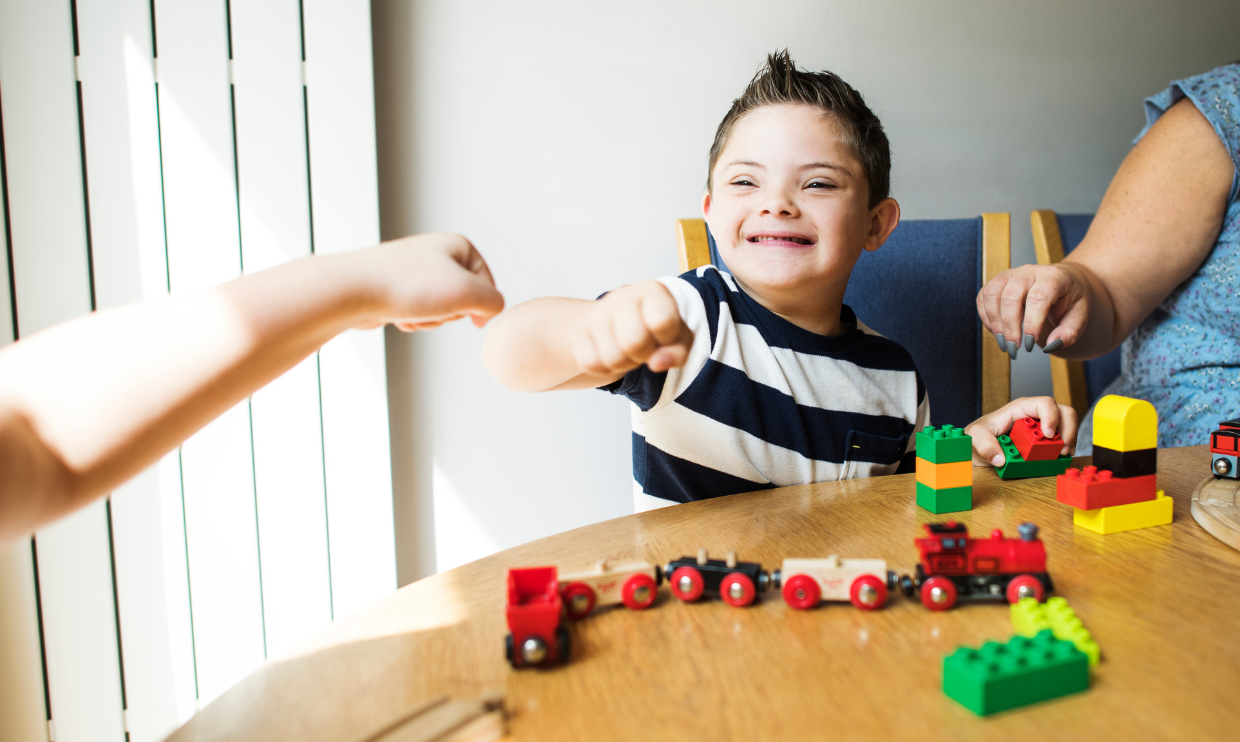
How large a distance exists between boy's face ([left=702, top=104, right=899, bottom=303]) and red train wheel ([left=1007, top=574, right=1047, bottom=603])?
540mm

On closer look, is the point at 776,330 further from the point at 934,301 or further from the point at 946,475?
the point at 934,301

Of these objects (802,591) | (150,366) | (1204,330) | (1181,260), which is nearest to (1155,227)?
(1181,260)

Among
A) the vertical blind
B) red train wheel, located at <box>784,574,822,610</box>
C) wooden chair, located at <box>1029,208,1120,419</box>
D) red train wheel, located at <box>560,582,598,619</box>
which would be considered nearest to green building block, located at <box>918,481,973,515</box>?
red train wheel, located at <box>784,574,822,610</box>

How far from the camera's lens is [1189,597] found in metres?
0.49

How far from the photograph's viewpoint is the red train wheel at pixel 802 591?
49cm

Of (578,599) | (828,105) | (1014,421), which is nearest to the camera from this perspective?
(578,599)

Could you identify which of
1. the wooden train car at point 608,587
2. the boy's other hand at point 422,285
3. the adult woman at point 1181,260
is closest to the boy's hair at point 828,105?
the adult woman at point 1181,260

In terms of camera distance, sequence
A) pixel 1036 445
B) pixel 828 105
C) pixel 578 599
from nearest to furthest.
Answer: pixel 578 599
pixel 1036 445
pixel 828 105

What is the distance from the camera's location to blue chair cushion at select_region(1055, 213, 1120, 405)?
1.60 metres

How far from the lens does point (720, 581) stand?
494mm

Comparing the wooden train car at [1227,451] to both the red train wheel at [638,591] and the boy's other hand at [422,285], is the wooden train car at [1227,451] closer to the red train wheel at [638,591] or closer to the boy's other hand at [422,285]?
the red train wheel at [638,591]

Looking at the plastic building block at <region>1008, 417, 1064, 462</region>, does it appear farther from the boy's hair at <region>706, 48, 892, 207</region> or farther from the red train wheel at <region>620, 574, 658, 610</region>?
the red train wheel at <region>620, 574, 658, 610</region>

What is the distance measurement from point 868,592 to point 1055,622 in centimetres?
11

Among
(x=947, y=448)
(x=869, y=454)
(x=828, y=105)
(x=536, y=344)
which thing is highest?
(x=828, y=105)
